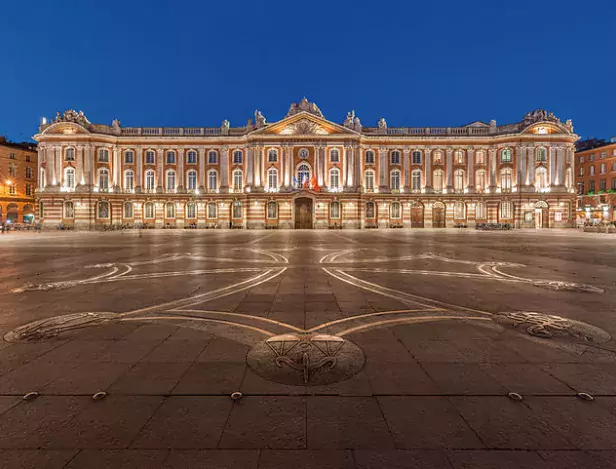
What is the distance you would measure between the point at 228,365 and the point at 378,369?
1.70 metres

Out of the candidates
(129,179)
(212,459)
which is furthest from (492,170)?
(212,459)

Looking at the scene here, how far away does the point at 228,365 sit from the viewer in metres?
3.85

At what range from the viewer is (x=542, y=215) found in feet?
164

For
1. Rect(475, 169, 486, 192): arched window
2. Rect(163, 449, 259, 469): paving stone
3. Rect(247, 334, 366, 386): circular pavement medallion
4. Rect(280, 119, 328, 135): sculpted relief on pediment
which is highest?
Rect(280, 119, 328, 135): sculpted relief on pediment

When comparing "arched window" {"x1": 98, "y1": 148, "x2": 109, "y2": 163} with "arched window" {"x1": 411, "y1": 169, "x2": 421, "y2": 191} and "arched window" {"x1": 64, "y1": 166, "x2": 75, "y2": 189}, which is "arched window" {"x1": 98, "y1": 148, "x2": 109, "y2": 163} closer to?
"arched window" {"x1": 64, "y1": 166, "x2": 75, "y2": 189}

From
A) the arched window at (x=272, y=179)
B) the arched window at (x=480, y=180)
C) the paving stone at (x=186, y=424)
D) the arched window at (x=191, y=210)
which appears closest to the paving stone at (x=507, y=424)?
the paving stone at (x=186, y=424)

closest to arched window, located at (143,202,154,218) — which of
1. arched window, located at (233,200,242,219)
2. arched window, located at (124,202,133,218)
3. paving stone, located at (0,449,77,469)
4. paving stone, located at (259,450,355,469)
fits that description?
arched window, located at (124,202,133,218)

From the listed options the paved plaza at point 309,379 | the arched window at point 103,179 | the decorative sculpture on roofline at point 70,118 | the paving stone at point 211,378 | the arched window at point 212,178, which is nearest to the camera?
the paved plaza at point 309,379

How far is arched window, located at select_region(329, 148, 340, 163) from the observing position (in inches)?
1945

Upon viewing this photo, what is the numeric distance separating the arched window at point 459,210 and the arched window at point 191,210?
39979mm

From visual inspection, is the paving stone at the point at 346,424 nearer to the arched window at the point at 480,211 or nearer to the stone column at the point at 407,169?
the stone column at the point at 407,169

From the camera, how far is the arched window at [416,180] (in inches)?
2025

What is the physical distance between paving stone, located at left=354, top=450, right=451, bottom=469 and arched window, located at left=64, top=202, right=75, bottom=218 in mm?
58412

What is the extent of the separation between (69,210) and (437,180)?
5533 centimetres
